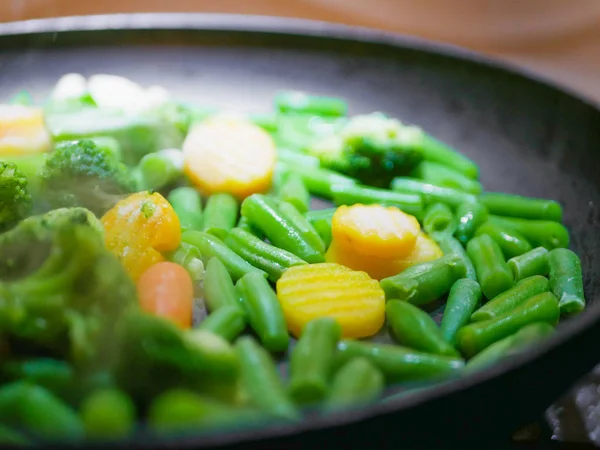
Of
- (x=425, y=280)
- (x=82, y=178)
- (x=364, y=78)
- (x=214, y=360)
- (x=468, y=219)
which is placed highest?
(x=364, y=78)

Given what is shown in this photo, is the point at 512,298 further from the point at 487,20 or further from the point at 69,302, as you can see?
the point at 487,20

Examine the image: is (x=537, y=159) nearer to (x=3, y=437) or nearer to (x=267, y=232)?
(x=267, y=232)

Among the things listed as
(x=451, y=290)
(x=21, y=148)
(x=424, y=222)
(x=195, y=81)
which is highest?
(x=195, y=81)

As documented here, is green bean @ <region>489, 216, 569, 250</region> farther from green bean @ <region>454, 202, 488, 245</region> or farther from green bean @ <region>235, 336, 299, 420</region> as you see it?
green bean @ <region>235, 336, 299, 420</region>

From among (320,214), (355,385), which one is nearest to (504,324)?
(355,385)

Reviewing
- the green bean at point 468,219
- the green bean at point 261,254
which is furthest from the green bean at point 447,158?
the green bean at point 261,254

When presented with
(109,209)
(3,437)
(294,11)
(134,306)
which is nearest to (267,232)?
(109,209)

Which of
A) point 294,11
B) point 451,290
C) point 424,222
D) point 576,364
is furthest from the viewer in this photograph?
point 294,11
